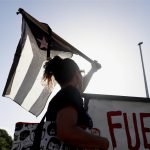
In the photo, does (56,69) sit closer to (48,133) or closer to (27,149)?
(48,133)

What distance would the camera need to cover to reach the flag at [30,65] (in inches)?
185

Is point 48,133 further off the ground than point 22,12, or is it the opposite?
point 22,12

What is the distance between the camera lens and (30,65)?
5.08m

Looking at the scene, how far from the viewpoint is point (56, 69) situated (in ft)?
8.14

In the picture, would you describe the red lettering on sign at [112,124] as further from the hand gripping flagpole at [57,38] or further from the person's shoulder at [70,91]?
the hand gripping flagpole at [57,38]

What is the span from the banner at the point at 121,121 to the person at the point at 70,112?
0.79 metres

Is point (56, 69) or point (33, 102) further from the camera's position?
point (33, 102)

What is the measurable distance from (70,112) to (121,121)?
135 cm

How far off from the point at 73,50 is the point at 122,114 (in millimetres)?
1658

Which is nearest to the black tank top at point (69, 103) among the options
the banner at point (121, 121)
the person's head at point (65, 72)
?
the person's head at point (65, 72)

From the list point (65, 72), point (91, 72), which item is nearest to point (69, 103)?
point (65, 72)

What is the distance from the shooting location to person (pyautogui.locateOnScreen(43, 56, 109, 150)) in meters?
1.95

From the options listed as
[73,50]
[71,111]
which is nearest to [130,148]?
[71,111]

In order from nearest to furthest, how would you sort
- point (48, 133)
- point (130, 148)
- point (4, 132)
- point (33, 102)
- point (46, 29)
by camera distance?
1. point (48, 133)
2. point (130, 148)
3. point (46, 29)
4. point (33, 102)
5. point (4, 132)
